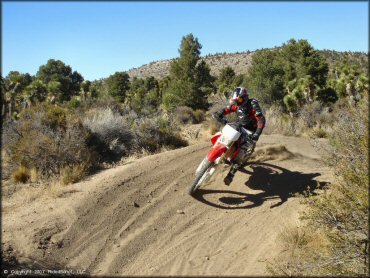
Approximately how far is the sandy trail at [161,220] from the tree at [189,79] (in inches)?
727

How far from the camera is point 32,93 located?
35.2 m

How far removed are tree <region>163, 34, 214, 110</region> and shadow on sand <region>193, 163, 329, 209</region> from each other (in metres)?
18.8

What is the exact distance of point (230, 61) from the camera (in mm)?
77500

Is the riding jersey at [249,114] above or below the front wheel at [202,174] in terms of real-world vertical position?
above

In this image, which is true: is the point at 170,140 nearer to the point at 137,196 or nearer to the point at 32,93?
the point at 137,196

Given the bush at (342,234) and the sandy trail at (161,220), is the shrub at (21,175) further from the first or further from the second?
the bush at (342,234)

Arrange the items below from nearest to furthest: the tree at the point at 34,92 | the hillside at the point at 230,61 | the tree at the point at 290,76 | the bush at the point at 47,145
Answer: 1. the bush at the point at 47,145
2. the tree at the point at 290,76
3. the tree at the point at 34,92
4. the hillside at the point at 230,61

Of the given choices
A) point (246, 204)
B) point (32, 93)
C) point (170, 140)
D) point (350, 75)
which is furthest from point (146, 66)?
point (246, 204)

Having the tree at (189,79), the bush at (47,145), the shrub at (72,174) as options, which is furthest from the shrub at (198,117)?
A: the shrub at (72,174)

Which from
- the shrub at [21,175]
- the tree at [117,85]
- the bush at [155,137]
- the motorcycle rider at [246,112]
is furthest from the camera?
the tree at [117,85]

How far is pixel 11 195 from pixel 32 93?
1148 inches

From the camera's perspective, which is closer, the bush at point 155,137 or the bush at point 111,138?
the bush at point 111,138

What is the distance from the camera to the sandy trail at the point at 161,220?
17.6 ft

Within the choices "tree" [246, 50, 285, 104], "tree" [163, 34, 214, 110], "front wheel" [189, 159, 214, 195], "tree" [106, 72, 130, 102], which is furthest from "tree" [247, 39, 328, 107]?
"front wheel" [189, 159, 214, 195]
